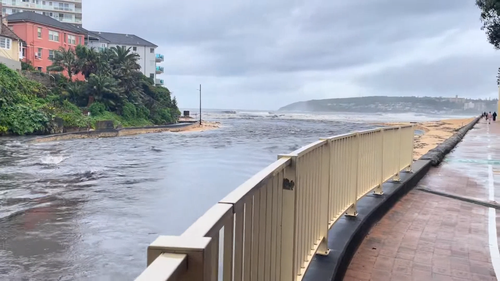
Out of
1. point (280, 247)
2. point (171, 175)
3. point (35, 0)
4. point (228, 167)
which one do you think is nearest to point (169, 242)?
point (280, 247)

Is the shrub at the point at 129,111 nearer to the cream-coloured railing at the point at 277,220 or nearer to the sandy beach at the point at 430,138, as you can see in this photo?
the sandy beach at the point at 430,138

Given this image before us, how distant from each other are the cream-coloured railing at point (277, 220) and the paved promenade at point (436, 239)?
0.59 meters

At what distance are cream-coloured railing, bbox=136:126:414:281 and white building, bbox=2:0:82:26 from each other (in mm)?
96572

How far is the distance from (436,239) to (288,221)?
11.1 ft

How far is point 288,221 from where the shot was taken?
3.20 metres

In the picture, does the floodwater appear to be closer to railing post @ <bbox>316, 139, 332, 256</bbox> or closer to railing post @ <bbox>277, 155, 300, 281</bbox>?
railing post @ <bbox>316, 139, 332, 256</bbox>

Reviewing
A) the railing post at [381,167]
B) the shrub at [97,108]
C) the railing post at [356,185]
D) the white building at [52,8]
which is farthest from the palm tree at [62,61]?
the railing post at [356,185]

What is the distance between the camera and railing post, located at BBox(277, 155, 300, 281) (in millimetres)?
3105

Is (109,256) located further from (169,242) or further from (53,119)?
(53,119)

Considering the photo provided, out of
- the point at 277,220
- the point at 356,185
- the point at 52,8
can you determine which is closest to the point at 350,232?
the point at 356,185

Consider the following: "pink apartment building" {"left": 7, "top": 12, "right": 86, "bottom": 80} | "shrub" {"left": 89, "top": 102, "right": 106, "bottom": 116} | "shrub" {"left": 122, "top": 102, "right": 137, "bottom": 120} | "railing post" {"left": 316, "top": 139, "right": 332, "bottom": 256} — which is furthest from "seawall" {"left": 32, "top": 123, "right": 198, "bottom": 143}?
"railing post" {"left": 316, "top": 139, "right": 332, "bottom": 256}

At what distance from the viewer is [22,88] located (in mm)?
41844

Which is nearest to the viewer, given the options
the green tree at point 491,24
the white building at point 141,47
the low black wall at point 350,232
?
the low black wall at point 350,232

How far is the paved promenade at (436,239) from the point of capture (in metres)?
4.68
